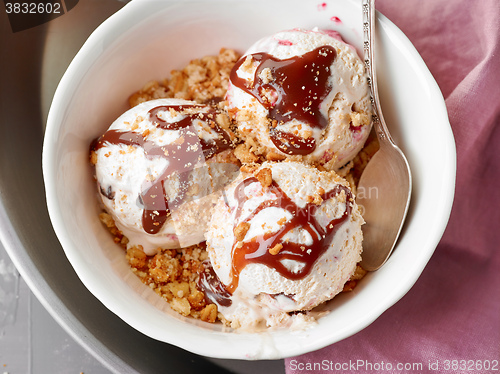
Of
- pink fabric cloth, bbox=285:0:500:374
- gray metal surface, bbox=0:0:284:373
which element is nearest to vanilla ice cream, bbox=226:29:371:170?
pink fabric cloth, bbox=285:0:500:374

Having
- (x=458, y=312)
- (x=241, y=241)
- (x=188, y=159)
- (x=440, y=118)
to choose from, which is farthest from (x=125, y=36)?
(x=458, y=312)

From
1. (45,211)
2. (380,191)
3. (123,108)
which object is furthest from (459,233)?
(45,211)

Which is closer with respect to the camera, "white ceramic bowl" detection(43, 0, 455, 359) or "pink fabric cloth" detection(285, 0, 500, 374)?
"white ceramic bowl" detection(43, 0, 455, 359)

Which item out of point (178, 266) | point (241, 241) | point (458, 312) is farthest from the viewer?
point (458, 312)

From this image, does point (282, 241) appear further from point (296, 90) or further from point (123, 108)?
point (123, 108)

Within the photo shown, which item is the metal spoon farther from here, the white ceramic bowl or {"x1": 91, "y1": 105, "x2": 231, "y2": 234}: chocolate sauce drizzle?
{"x1": 91, "y1": 105, "x2": 231, "y2": 234}: chocolate sauce drizzle

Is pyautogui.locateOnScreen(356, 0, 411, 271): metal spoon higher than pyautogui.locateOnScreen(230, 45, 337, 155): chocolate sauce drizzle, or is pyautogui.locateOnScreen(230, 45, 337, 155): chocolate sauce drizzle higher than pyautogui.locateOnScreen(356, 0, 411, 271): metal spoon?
pyautogui.locateOnScreen(230, 45, 337, 155): chocolate sauce drizzle

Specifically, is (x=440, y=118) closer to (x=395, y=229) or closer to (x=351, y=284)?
(x=395, y=229)
